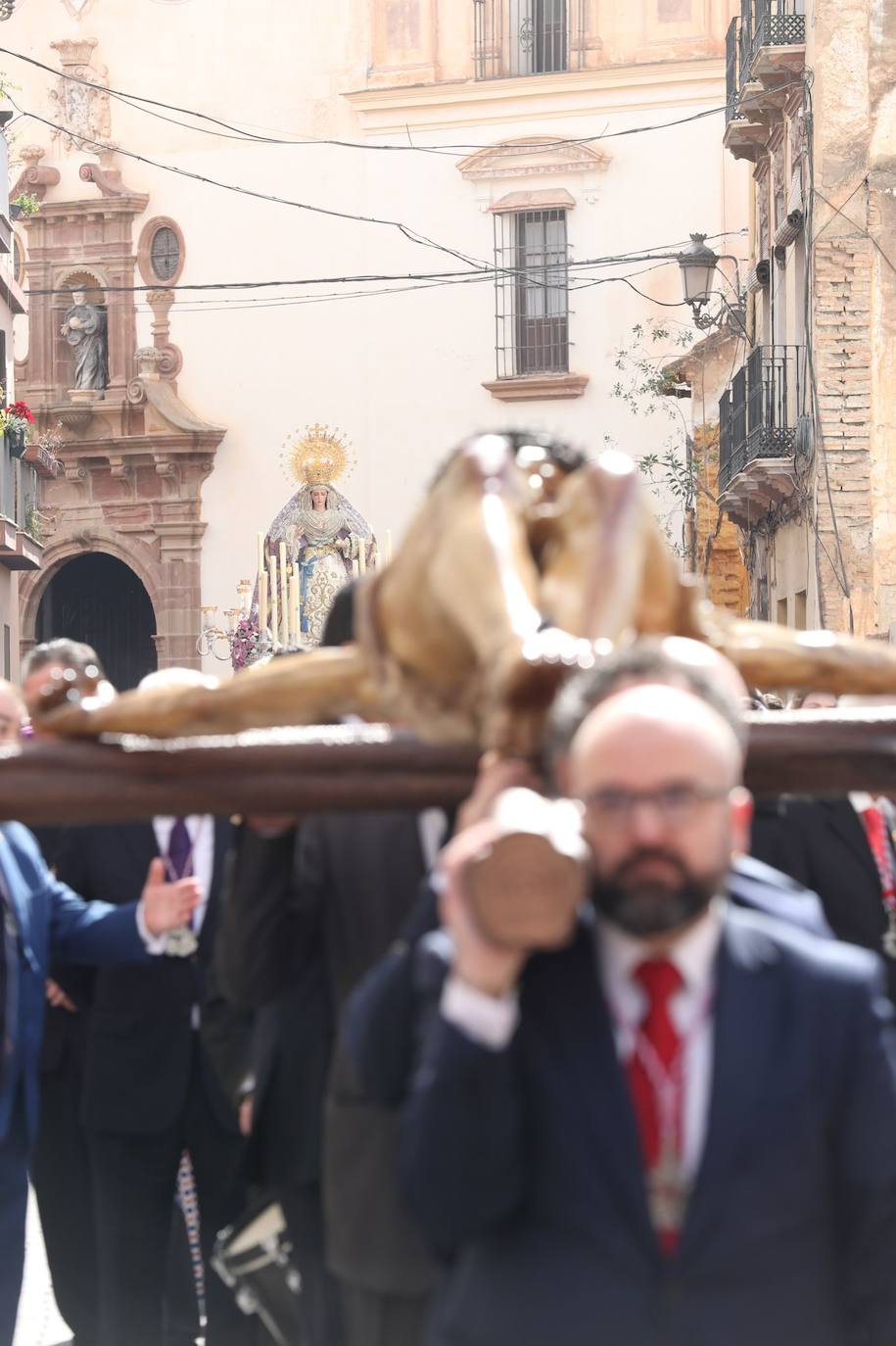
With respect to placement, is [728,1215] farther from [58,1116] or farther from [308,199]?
[308,199]

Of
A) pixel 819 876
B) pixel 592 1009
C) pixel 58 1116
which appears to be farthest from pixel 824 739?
pixel 58 1116

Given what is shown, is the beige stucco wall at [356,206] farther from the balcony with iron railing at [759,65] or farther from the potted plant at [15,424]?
the balcony with iron railing at [759,65]

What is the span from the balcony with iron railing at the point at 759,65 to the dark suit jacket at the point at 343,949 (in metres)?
17.4

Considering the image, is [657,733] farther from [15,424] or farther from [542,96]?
[542,96]

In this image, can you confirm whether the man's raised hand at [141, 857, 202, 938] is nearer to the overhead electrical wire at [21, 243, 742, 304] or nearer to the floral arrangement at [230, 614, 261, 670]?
the floral arrangement at [230, 614, 261, 670]

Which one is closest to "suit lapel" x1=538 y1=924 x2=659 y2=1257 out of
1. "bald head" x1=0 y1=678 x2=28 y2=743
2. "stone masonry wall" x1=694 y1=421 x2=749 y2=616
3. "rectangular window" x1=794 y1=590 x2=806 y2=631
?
"bald head" x1=0 y1=678 x2=28 y2=743

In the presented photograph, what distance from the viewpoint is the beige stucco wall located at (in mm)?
33344

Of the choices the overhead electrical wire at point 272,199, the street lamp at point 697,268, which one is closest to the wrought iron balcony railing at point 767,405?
the street lamp at point 697,268

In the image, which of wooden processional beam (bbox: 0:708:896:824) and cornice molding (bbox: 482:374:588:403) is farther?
cornice molding (bbox: 482:374:588:403)

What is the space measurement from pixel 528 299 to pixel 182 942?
29.3 m

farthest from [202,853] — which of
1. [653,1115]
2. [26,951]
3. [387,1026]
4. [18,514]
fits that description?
[18,514]

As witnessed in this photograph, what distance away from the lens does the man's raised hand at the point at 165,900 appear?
462 cm

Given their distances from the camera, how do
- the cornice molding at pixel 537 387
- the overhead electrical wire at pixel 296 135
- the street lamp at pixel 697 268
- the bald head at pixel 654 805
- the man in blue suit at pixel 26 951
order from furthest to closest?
the overhead electrical wire at pixel 296 135
the cornice molding at pixel 537 387
the street lamp at pixel 697 268
the man in blue suit at pixel 26 951
the bald head at pixel 654 805

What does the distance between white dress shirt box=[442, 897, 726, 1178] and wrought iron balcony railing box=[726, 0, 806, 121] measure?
18.6 metres
